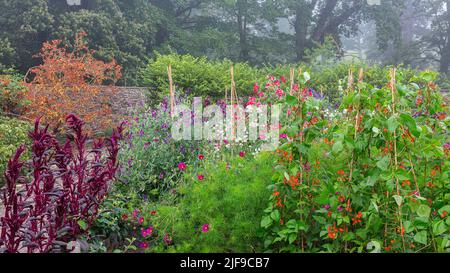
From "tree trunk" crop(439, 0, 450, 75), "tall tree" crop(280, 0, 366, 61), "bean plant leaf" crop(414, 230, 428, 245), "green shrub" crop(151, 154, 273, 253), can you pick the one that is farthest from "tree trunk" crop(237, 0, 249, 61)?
"bean plant leaf" crop(414, 230, 428, 245)

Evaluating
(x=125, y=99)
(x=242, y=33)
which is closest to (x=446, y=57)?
(x=242, y=33)

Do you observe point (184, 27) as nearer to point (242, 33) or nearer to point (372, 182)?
point (242, 33)

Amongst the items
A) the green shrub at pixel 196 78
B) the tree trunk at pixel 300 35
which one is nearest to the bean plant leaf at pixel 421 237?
the green shrub at pixel 196 78

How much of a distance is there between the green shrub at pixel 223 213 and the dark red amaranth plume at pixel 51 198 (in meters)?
0.61

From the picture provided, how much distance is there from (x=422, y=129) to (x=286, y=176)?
73cm

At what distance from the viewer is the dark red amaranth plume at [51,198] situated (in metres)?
2.09

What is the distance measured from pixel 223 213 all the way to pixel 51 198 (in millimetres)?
1069

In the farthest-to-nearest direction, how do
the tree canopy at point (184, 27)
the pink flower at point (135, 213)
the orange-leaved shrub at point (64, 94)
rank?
the tree canopy at point (184, 27)
the orange-leaved shrub at point (64, 94)
the pink flower at point (135, 213)

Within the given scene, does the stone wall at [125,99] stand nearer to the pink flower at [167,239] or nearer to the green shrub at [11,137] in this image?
the green shrub at [11,137]

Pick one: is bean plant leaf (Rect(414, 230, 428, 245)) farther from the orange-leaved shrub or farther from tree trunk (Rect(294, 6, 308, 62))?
tree trunk (Rect(294, 6, 308, 62))

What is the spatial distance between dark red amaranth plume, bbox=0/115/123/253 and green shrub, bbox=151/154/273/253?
1.99ft

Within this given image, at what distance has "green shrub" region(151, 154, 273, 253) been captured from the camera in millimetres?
2771

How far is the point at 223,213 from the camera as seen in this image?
9.49 ft

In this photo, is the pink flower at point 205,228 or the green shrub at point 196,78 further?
the green shrub at point 196,78
